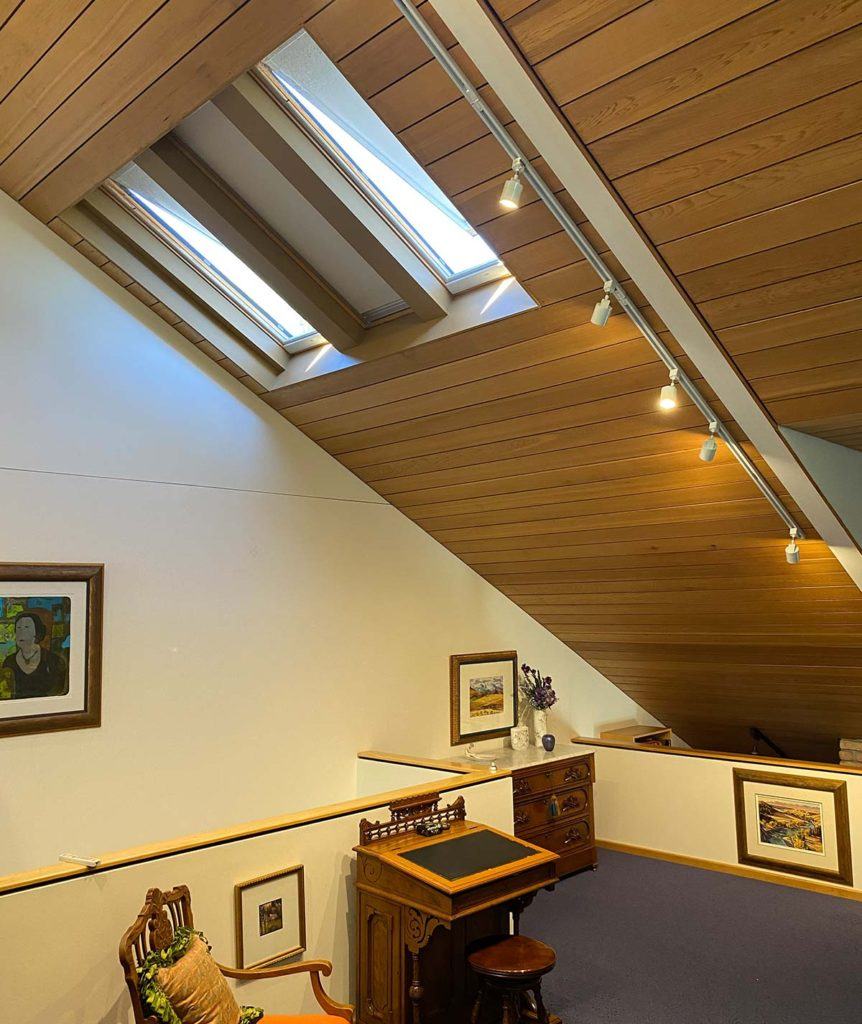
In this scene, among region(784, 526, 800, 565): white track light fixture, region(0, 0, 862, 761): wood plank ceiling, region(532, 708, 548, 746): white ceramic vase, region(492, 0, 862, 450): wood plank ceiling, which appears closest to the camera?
region(492, 0, 862, 450): wood plank ceiling

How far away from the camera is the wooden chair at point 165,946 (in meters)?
2.17

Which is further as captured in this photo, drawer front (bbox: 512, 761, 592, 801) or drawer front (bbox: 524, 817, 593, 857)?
drawer front (bbox: 524, 817, 593, 857)

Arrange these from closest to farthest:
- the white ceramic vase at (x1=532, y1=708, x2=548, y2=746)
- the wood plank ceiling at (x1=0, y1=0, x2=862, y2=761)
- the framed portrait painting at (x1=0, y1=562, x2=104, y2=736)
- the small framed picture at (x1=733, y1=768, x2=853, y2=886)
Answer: the wood plank ceiling at (x1=0, y1=0, x2=862, y2=761) → the framed portrait painting at (x1=0, y1=562, x2=104, y2=736) → the small framed picture at (x1=733, y1=768, x2=853, y2=886) → the white ceramic vase at (x1=532, y1=708, x2=548, y2=746)

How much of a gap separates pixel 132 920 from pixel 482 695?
3350 millimetres

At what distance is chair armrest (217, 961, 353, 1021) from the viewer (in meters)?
2.62

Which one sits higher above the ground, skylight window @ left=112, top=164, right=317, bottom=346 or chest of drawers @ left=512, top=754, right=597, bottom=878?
skylight window @ left=112, top=164, right=317, bottom=346

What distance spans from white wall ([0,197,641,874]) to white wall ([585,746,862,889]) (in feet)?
4.49

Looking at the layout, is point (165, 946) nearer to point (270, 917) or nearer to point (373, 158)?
point (270, 917)

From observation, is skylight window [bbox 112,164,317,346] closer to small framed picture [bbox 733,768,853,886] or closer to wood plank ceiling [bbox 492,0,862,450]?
wood plank ceiling [bbox 492,0,862,450]

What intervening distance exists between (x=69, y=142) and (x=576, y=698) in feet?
16.0

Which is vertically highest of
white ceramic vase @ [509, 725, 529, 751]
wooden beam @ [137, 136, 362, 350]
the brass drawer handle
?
wooden beam @ [137, 136, 362, 350]

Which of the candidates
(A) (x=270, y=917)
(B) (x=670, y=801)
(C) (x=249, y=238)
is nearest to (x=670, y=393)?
(C) (x=249, y=238)

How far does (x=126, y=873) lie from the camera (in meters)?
2.56

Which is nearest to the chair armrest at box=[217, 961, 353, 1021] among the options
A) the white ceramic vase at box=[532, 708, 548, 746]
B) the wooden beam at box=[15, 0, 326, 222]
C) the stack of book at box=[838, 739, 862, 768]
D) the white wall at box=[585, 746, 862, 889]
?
the wooden beam at box=[15, 0, 326, 222]
